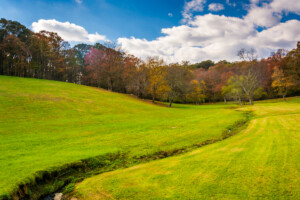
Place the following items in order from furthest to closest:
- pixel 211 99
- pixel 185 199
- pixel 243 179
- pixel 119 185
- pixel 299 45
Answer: pixel 211 99 → pixel 299 45 → pixel 119 185 → pixel 243 179 → pixel 185 199

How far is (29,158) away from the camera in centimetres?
748

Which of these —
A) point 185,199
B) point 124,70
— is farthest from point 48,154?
point 124,70

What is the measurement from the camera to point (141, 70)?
160 feet

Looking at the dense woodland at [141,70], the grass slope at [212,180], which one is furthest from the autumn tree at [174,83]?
the grass slope at [212,180]

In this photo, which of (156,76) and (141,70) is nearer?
(156,76)

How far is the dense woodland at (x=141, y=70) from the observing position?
47000 millimetres

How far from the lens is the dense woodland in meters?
47.0

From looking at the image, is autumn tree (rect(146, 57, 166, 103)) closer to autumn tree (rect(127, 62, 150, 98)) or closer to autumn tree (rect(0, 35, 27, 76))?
autumn tree (rect(127, 62, 150, 98))

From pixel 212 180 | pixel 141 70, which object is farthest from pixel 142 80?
pixel 212 180

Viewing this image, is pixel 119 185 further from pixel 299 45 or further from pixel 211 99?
pixel 211 99

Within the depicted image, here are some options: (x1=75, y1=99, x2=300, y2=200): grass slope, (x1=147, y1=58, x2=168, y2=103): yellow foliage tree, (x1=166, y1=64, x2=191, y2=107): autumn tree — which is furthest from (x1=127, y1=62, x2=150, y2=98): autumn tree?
(x1=75, y1=99, x2=300, y2=200): grass slope

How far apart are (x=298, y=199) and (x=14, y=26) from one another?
8241 centimetres

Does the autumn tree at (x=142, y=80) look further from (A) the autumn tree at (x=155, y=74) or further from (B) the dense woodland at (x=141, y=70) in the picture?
(A) the autumn tree at (x=155, y=74)

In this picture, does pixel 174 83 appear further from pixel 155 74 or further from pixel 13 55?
pixel 13 55
